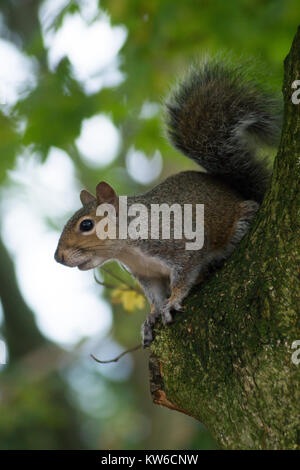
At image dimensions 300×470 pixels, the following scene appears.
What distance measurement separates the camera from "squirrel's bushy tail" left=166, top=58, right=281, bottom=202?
2264 millimetres

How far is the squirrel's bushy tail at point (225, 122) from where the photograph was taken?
7.43 ft

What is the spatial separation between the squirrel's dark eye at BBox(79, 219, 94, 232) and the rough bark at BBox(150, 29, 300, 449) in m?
0.75

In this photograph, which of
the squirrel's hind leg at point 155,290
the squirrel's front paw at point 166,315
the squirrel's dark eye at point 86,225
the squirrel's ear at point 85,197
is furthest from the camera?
the squirrel's ear at point 85,197

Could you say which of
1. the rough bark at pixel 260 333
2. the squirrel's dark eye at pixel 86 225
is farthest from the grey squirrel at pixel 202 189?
the rough bark at pixel 260 333

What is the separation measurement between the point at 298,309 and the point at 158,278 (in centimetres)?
109

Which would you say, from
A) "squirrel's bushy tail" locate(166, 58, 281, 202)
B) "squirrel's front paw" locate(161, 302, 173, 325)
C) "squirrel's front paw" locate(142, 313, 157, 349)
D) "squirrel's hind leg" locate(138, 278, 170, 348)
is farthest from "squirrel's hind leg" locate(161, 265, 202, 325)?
"squirrel's bushy tail" locate(166, 58, 281, 202)

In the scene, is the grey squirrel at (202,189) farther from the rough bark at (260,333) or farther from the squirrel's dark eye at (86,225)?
the rough bark at (260,333)

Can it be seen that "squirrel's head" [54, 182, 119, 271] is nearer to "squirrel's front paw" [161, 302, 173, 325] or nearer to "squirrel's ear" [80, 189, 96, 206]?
"squirrel's ear" [80, 189, 96, 206]

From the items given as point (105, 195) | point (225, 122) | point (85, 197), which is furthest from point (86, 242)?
point (225, 122)

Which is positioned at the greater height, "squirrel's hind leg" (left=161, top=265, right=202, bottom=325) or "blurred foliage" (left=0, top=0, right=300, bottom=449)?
"blurred foliage" (left=0, top=0, right=300, bottom=449)

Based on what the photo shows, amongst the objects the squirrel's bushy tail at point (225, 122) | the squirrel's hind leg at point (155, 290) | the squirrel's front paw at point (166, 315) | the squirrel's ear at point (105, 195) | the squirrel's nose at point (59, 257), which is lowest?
the squirrel's front paw at point (166, 315)

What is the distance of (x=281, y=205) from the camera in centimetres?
146

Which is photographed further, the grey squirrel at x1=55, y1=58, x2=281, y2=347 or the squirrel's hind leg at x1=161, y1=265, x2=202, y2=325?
the grey squirrel at x1=55, y1=58, x2=281, y2=347

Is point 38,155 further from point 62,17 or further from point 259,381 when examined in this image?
point 259,381
